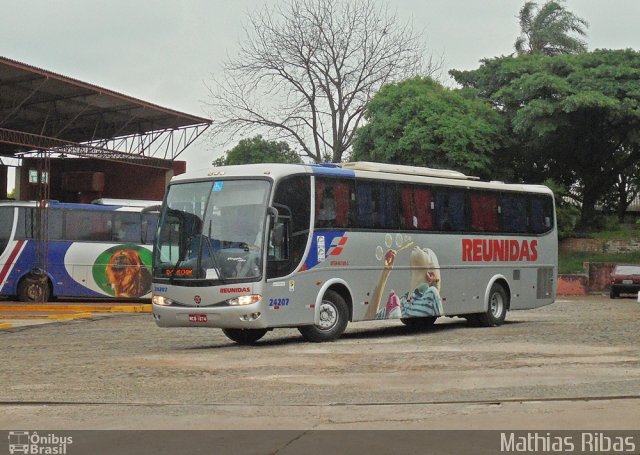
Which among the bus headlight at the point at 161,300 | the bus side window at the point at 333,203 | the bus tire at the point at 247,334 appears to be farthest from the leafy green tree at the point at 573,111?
the bus headlight at the point at 161,300

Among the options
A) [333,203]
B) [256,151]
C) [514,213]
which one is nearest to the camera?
[333,203]

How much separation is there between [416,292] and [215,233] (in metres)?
5.34

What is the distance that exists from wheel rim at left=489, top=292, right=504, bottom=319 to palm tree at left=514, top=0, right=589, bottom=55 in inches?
1607

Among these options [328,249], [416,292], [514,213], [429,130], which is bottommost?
[416,292]

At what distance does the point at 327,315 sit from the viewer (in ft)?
64.1

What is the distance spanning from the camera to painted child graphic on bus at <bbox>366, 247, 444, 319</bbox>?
21.1 metres

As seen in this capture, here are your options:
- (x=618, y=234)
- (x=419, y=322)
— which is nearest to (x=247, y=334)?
(x=419, y=322)

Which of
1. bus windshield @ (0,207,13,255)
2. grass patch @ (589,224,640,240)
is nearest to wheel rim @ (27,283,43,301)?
bus windshield @ (0,207,13,255)

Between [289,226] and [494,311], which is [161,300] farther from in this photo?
[494,311]

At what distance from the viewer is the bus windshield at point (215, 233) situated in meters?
18.2

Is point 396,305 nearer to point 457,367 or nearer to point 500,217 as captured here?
point 500,217

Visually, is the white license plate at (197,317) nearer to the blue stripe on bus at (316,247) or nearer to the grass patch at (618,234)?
the blue stripe on bus at (316,247)
